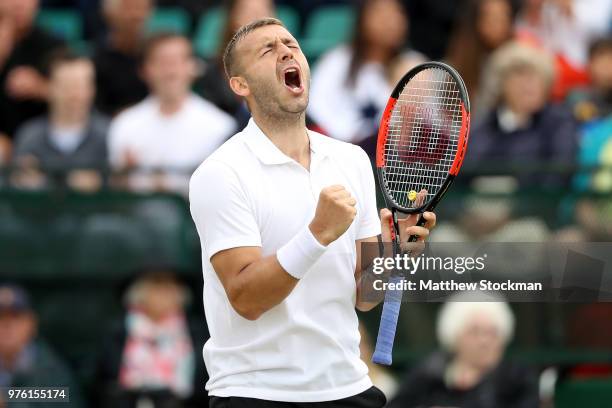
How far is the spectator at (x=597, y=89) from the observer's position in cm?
837

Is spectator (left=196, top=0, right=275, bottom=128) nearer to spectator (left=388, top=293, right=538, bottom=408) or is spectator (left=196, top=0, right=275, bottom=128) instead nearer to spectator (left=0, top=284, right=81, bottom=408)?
spectator (left=0, top=284, right=81, bottom=408)

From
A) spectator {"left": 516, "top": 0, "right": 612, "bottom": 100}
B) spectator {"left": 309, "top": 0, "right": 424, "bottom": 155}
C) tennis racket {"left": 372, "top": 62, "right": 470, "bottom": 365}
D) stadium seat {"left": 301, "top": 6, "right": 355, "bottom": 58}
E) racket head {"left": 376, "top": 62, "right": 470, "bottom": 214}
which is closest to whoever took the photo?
tennis racket {"left": 372, "top": 62, "right": 470, "bottom": 365}

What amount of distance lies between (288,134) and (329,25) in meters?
5.70

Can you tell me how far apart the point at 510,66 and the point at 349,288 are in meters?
4.13

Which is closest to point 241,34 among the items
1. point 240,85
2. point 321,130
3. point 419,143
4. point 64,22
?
point 240,85

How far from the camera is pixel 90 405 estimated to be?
25.5ft

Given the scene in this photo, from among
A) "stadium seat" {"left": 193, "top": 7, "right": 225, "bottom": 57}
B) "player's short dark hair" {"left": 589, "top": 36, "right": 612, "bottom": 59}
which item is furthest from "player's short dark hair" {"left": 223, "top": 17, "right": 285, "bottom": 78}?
"stadium seat" {"left": 193, "top": 7, "right": 225, "bottom": 57}

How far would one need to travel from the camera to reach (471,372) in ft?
24.1

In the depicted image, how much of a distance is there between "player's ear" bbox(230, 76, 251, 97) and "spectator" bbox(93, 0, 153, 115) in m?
4.62

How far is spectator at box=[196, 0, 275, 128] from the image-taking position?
849 cm

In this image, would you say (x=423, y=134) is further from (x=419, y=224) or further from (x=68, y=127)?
(x=68, y=127)

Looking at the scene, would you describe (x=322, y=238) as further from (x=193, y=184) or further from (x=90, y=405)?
(x=90, y=405)

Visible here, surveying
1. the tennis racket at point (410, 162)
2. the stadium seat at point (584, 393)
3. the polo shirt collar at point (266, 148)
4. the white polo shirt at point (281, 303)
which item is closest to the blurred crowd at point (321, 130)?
the stadium seat at point (584, 393)

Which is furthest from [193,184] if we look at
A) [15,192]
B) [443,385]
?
[15,192]
